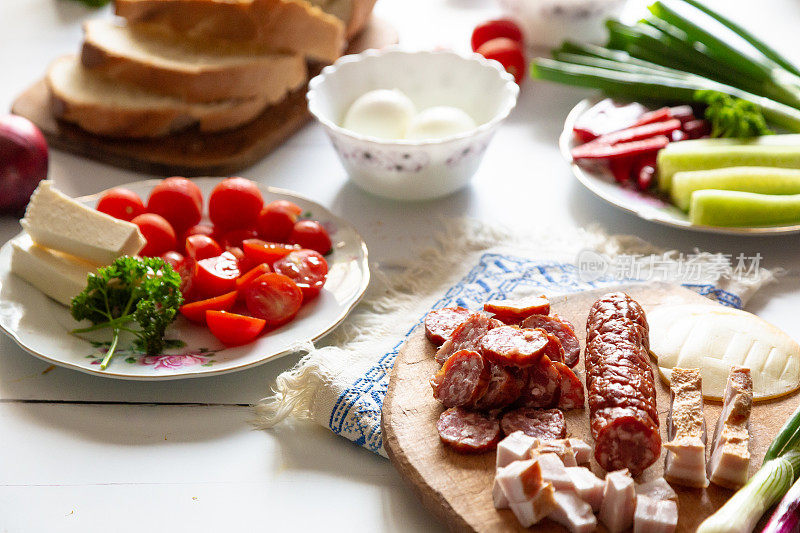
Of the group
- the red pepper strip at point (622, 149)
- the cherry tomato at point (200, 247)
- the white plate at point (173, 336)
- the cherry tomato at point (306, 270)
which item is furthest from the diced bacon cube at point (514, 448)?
the red pepper strip at point (622, 149)

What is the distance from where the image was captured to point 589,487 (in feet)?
4.80

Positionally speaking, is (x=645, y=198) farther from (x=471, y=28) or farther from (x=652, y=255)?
(x=471, y=28)

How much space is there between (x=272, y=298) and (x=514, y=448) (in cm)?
81

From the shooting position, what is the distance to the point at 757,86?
3098 mm

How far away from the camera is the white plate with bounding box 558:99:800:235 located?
2398 millimetres

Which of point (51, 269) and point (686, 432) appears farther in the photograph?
point (51, 269)

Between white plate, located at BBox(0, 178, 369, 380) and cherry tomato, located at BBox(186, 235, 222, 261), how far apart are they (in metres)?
0.19

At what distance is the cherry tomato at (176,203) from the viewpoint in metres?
2.42

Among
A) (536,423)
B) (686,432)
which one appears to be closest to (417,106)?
(536,423)

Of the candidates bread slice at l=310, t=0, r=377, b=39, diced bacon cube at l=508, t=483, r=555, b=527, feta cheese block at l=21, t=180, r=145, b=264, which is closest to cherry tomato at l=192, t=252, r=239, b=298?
feta cheese block at l=21, t=180, r=145, b=264

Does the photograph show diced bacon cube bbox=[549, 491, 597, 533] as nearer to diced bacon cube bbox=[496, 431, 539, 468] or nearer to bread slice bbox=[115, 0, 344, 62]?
diced bacon cube bbox=[496, 431, 539, 468]

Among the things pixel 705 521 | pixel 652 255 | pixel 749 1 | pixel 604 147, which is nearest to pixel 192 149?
pixel 604 147

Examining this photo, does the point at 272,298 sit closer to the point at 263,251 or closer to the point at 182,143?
the point at 263,251

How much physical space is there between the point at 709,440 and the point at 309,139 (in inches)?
79.4
